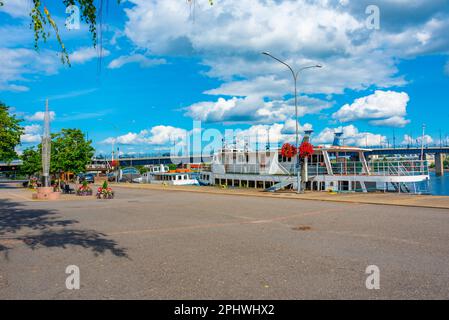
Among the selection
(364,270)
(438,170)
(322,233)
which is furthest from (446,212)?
(438,170)

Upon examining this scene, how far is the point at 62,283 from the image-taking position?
663 cm

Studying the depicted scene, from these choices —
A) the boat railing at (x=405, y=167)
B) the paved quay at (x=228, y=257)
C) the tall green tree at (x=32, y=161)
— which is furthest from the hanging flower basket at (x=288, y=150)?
the tall green tree at (x=32, y=161)

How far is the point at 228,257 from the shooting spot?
8.53 m

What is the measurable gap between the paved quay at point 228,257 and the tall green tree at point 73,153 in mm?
24827

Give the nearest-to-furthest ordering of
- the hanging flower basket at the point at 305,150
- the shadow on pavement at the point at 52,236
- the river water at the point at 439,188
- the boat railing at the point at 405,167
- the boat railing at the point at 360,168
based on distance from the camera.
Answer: the shadow on pavement at the point at 52,236 → the boat railing at the point at 405,167 → the boat railing at the point at 360,168 → the hanging flower basket at the point at 305,150 → the river water at the point at 439,188

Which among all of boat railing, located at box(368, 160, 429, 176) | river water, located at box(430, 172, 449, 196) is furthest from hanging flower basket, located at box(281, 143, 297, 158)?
river water, located at box(430, 172, 449, 196)

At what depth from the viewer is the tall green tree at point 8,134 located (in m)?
40.5

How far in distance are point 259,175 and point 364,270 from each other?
30.2 metres

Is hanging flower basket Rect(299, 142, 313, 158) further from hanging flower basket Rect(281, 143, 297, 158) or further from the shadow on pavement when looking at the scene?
the shadow on pavement

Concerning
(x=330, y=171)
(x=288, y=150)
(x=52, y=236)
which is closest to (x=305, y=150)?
(x=288, y=150)

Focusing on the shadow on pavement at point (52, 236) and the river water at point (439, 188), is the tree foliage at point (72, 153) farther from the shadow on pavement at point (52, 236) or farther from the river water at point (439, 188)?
the river water at point (439, 188)

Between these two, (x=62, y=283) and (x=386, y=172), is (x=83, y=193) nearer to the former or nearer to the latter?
(x=386, y=172)

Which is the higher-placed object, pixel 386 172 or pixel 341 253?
pixel 386 172

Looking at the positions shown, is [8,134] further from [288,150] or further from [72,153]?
[288,150]
